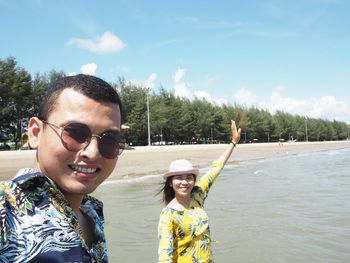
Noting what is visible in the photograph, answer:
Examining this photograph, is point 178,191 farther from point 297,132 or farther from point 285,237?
point 297,132

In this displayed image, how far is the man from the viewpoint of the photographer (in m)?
1.16

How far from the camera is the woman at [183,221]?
3412 millimetres

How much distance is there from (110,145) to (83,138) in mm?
112

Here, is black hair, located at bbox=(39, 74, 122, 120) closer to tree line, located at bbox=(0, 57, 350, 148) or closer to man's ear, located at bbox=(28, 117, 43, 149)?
man's ear, located at bbox=(28, 117, 43, 149)

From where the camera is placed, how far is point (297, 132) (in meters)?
109

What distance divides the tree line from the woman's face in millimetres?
20431

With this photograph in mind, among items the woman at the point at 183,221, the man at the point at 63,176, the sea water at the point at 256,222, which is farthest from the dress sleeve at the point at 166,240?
the sea water at the point at 256,222

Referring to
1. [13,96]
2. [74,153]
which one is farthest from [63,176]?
[13,96]

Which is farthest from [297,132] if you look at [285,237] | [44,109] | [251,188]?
[44,109]

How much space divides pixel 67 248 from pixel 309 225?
854 cm

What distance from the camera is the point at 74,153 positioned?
1.40m

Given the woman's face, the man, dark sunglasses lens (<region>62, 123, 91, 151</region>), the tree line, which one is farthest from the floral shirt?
the tree line

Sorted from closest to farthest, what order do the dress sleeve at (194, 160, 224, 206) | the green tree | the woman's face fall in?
the woman's face → the dress sleeve at (194, 160, 224, 206) → the green tree

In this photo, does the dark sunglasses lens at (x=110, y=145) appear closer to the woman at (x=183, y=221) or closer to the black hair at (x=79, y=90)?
the black hair at (x=79, y=90)
